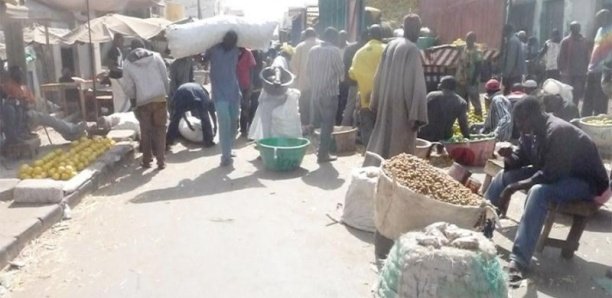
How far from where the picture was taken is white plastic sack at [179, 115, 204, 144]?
9.37 meters

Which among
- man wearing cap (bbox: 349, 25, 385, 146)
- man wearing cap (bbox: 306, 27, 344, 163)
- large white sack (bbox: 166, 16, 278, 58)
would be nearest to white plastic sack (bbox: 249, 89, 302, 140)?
man wearing cap (bbox: 306, 27, 344, 163)

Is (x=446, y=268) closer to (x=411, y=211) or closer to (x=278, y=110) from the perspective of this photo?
(x=411, y=211)

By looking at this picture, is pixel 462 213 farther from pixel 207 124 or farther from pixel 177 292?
pixel 207 124

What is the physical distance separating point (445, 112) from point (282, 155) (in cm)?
214

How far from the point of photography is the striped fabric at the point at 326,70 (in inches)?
312

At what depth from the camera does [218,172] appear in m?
7.55

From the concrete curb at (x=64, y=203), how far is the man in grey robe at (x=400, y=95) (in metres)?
3.08

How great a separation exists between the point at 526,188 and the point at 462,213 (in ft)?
3.08

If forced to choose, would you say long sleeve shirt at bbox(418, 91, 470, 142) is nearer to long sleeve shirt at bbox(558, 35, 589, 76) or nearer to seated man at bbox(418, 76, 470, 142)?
seated man at bbox(418, 76, 470, 142)

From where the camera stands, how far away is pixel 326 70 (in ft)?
26.0

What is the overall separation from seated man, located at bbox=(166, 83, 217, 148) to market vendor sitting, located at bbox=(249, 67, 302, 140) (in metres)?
1.26

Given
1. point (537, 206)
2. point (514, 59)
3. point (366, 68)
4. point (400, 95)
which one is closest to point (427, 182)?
point (537, 206)

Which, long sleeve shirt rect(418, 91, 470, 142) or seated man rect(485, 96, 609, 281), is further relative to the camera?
long sleeve shirt rect(418, 91, 470, 142)

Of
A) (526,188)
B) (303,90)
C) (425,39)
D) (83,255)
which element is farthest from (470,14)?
(83,255)
